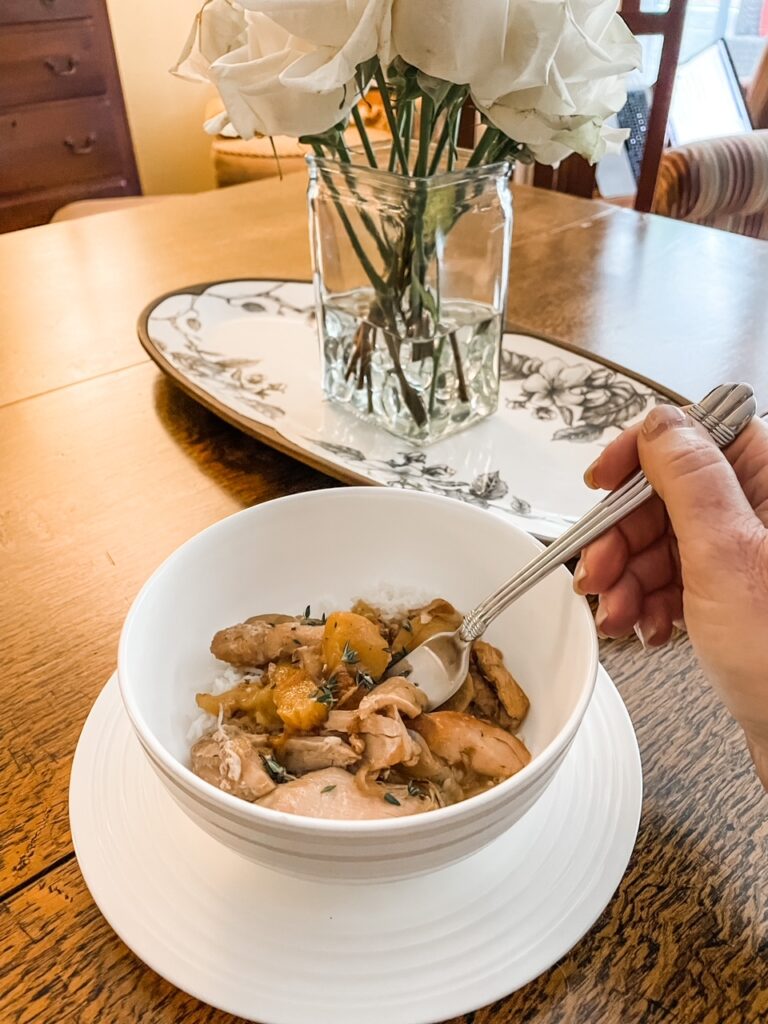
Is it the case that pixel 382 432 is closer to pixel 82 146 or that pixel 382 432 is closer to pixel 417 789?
pixel 417 789

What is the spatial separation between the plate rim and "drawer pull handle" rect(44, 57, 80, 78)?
2.45m

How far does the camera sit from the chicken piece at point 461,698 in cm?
55

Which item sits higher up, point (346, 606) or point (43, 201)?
point (346, 606)

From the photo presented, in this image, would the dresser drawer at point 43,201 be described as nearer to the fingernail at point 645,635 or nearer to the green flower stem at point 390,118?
the green flower stem at point 390,118

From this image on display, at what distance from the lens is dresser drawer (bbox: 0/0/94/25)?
285cm

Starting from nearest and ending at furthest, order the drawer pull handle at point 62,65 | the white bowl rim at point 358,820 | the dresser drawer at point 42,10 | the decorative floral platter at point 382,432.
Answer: the white bowl rim at point 358,820, the decorative floral platter at point 382,432, the dresser drawer at point 42,10, the drawer pull handle at point 62,65

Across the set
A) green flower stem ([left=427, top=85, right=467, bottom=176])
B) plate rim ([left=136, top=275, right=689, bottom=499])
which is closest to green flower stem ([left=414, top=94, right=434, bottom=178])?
green flower stem ([left=427, top=85, right=467, bottom=176])

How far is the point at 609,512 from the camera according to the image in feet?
1.82

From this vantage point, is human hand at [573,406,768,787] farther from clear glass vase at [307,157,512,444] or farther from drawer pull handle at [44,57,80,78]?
drawer pull handle at [44,57,80,78]

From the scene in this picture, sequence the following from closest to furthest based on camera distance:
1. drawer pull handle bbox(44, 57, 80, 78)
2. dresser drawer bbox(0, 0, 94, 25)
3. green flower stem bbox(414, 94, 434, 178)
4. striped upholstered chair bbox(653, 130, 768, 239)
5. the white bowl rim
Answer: the white bowl rim < green flower stem bbox(414, 94, 434, 178) < striped upholstered chair bbox(653, 130, 768, 239) < dresser drawer bbox(0, 0, 94, 25) < drawer pull handle bbox(44, 57, 80, 78)

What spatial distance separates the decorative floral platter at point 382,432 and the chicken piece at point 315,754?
10.6 inches

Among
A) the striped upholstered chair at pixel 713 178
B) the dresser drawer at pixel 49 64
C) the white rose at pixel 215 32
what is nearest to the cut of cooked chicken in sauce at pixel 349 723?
the white rose at pixel 215 32

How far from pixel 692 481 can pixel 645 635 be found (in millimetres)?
176

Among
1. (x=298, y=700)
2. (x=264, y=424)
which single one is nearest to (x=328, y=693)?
(x=298, y=700)
